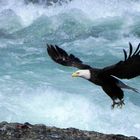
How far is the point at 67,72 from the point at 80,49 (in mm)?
1529

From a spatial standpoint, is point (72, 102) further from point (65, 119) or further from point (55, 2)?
point (55, 2)

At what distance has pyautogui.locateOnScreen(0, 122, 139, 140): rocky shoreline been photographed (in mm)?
7348

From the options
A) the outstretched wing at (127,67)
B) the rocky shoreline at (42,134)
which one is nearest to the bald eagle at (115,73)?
the outstretched wing at (127,67)

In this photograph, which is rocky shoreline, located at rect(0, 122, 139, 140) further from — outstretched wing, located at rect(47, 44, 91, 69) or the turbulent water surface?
the turbulent water surface

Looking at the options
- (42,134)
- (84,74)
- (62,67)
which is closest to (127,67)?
(84,74)

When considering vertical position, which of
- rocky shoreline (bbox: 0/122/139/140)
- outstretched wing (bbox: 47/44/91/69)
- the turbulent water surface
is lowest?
rocky shoreline (bbox: 0/122/139/140)

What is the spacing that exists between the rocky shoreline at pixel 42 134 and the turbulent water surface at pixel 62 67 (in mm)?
4904

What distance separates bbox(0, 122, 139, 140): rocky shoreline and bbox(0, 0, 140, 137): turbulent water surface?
4.90 metres

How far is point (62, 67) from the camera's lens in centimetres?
1591

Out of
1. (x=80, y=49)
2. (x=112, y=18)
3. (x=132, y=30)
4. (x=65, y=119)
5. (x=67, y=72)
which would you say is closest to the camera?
(x=65, y=119)

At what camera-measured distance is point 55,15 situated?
19.5 metres

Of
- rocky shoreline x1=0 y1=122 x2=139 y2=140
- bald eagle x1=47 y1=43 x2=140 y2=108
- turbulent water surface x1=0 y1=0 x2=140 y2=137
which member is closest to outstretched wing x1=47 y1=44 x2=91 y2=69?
bald eagle x1=47 y1=43 x2=140 y2=108

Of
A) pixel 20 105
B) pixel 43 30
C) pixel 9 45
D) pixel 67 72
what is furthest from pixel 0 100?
pixel 43 30

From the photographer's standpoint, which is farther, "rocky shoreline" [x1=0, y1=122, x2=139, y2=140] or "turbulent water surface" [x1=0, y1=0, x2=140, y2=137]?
"turbulent water surface" [x1=0, y1=0, x2=140, y2=137]
